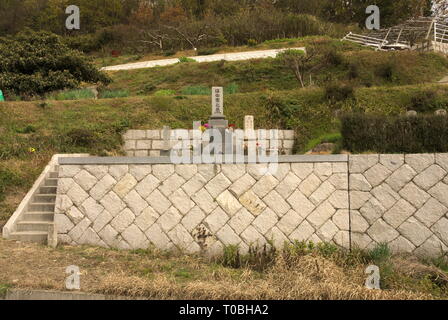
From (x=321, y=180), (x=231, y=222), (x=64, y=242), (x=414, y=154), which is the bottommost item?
(x=64, y=242)

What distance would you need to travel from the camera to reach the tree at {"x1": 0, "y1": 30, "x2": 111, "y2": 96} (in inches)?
665

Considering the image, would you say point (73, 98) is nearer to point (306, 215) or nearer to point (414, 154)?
point (306, 215)

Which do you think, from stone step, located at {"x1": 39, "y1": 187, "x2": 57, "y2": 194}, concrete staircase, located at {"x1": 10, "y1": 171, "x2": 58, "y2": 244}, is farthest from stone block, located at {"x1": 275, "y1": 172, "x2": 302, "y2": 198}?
stone step, located at {"x1": 39, "y1": 187, "x2": 57, "y2": 194}

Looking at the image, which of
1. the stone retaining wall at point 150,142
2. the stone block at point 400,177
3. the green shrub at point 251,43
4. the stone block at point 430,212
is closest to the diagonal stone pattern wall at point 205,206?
the stone block at point 400,177

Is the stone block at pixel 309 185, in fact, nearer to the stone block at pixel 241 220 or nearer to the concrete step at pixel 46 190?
the stone block at pixel 241 220

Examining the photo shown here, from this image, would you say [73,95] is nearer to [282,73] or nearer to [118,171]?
[118,171]

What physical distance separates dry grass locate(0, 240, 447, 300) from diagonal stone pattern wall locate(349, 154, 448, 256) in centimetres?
54

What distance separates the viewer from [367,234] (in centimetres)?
777

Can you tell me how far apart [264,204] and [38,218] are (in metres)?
4.26

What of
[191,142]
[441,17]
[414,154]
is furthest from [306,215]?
[441,17]

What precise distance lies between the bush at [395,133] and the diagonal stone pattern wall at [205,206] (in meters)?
1.45

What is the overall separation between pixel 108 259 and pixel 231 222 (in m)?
2.06

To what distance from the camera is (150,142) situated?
13.3 m

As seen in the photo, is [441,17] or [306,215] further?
[441,17]
